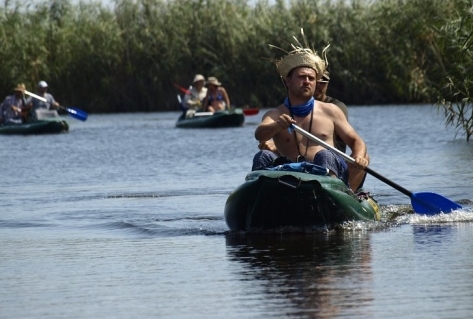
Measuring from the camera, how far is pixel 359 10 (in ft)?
133

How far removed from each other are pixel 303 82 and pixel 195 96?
67.4ft

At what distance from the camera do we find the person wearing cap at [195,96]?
3108cm

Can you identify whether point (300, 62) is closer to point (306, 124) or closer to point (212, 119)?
point (306, 124)

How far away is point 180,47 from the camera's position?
42219 millimetres

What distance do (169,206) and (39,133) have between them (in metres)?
17.8

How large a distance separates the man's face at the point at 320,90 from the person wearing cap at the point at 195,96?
18794mm

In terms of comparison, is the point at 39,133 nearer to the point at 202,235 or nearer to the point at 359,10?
the point at 359,10

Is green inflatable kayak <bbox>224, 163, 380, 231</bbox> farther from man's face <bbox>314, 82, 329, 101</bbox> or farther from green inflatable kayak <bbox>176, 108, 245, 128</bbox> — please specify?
green inflatable kayak <bbox>176, 108, 245, 128</bbox>

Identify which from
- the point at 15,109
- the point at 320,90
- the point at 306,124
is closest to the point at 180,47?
the point at 15,109

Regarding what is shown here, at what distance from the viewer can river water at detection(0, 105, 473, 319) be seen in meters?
7.66

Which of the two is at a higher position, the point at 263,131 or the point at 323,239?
the point at 263,131

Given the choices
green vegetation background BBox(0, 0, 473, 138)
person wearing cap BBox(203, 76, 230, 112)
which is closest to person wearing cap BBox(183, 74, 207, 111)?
person wearing cap BBox(203, 76, 230, 112)

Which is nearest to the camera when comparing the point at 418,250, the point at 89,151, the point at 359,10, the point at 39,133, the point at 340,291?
the point at 340,291

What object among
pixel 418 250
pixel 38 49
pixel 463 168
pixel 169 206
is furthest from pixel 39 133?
pixel 418 250
